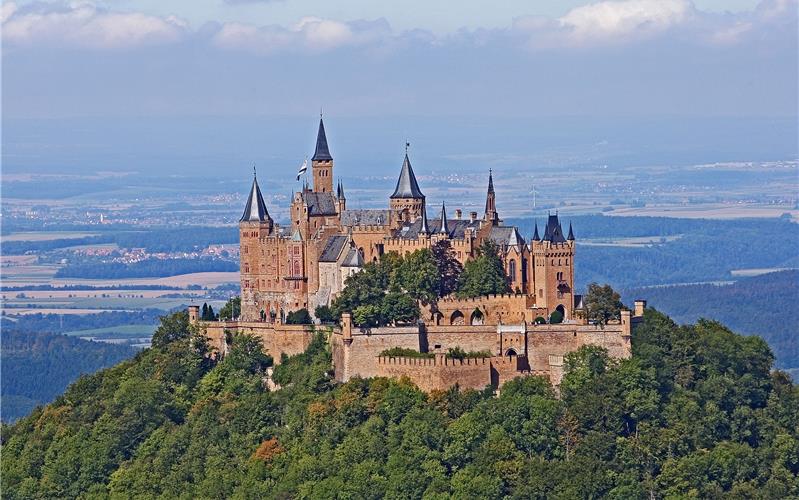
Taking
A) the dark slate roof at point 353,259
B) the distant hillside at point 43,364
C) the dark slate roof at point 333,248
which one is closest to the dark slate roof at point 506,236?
the dark slate roof at point 353,259

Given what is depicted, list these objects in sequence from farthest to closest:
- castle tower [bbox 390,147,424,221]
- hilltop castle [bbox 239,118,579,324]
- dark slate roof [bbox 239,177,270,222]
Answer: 1. dark slate roof [bbox 239,177,270,222]
2. castle tower [bbox 390,147,424,221]
3. hilltop castle [bbox 239,118,579,324]

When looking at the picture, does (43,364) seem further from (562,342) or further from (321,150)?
(562,342)

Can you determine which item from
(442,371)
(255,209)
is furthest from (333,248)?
(442,371)

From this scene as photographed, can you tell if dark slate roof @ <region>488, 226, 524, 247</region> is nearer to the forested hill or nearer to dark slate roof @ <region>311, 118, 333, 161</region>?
the forested hill

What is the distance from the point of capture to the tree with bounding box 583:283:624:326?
211ft

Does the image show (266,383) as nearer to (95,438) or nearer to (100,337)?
(95,438)

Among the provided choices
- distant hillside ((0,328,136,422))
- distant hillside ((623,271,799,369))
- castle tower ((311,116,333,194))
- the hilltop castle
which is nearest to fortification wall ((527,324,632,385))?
the hilltop castle

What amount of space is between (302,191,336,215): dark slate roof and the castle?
33mm

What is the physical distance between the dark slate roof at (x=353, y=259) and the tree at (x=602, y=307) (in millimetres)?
7594

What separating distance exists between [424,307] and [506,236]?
11.7ft

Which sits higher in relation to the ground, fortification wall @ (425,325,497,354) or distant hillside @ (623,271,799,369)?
fortification wall @ (425,325,497,354)

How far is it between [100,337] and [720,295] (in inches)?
1694

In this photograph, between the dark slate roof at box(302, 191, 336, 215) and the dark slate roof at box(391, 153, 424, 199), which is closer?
the dark slate roof at box(391, 153, 424, 199)

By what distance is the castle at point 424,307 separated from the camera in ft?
208
